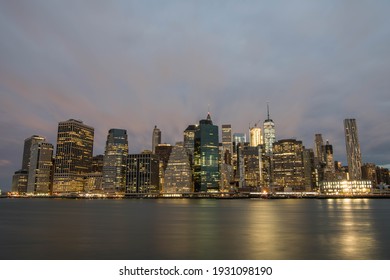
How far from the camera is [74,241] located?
131ft
